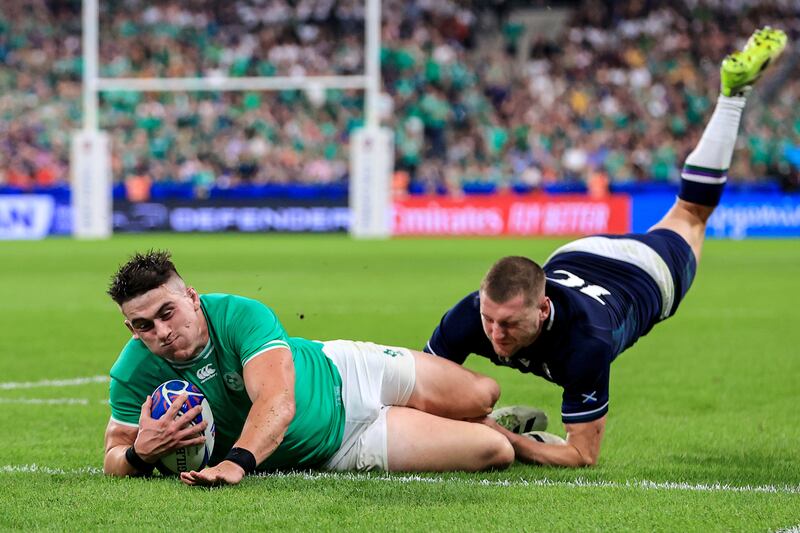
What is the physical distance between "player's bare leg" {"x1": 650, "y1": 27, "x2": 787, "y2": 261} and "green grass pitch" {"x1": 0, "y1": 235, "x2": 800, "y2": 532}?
1135 millimetres

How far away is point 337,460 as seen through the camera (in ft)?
18.3

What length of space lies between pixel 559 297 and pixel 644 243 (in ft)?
6.68

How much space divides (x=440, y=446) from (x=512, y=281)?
808mm

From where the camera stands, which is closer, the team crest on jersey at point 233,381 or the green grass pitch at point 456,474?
the green grass pitch at point 456,474

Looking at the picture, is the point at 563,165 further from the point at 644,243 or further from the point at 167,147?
the point at 644,243

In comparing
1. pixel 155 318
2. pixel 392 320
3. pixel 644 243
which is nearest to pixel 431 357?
pixel 155 318

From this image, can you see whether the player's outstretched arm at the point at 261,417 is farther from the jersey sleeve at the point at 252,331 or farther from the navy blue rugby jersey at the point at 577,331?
the navy blue rugby jersey at the point at 577,331

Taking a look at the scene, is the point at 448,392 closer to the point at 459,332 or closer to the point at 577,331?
the point at 459,332

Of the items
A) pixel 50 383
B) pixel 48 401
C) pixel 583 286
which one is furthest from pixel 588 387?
pixel 50 383

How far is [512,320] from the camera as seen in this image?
5.34 m

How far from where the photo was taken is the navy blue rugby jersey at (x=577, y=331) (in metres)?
5.62

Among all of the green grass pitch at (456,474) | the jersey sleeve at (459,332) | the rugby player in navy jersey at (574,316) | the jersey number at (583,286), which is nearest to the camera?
the green grass pitch at (456,474)

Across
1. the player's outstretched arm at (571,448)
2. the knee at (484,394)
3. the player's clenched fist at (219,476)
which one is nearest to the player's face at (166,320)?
the player's clenched fist at (219,476)

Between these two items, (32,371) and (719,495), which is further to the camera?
(32,371)
